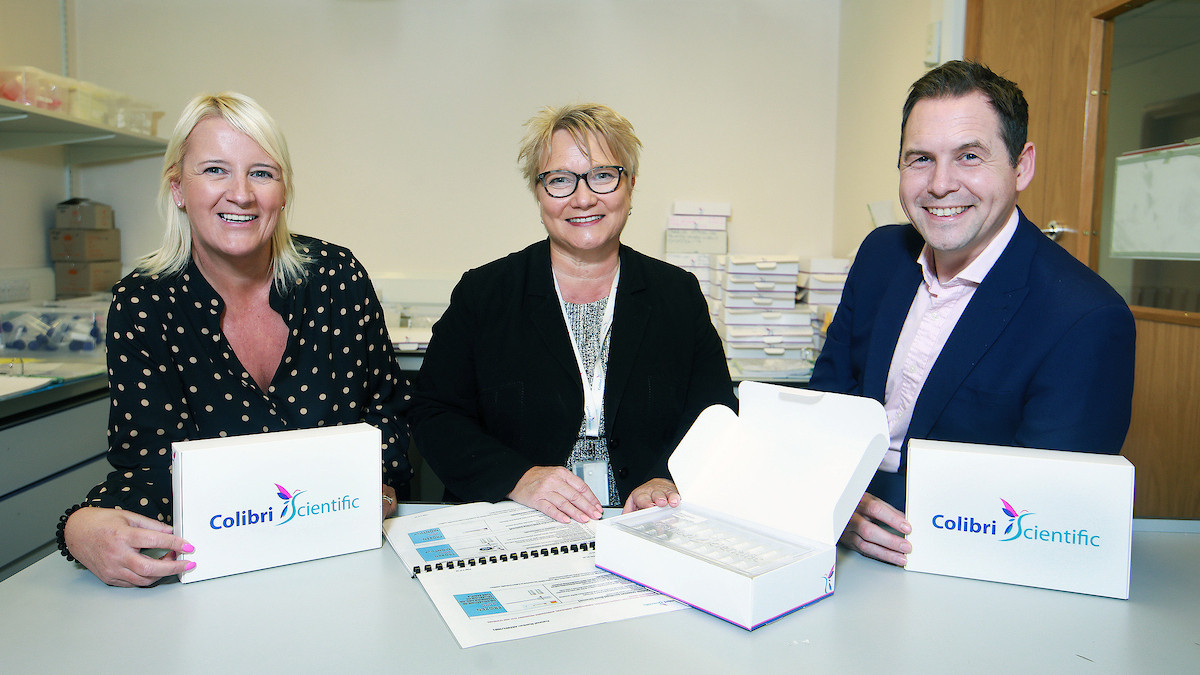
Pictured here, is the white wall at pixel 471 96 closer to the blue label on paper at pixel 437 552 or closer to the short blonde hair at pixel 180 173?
the short blonde hair at pixel 180 173

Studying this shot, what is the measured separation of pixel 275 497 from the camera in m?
1.04

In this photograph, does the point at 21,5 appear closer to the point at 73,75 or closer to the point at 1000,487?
the point at 73,75

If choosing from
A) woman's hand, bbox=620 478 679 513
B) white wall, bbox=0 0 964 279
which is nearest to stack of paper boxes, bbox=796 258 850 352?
white wall, bbox=0 0 964 279

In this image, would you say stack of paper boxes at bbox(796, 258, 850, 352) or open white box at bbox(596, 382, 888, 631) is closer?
open white box at bbox(596, 382, 888, 631)

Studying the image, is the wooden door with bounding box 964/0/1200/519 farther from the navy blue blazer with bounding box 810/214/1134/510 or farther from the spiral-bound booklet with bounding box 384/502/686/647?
the spiral-bound booklet with bounding box 384/502/686/647

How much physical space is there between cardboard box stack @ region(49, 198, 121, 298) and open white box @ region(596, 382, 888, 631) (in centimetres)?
311

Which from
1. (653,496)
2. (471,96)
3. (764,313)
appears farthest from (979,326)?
(471,96)

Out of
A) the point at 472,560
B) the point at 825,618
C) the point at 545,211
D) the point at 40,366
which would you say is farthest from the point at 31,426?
the point at 825,618

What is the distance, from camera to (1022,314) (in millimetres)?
1309

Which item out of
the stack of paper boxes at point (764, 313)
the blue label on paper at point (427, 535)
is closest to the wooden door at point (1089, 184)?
the stack of paper boxes at point (764, 313)

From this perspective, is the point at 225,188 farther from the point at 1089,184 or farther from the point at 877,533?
the point at 1089,184

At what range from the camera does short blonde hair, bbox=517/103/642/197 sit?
1690 mm

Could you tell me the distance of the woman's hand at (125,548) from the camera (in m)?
0.97

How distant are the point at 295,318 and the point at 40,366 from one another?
1459mm
